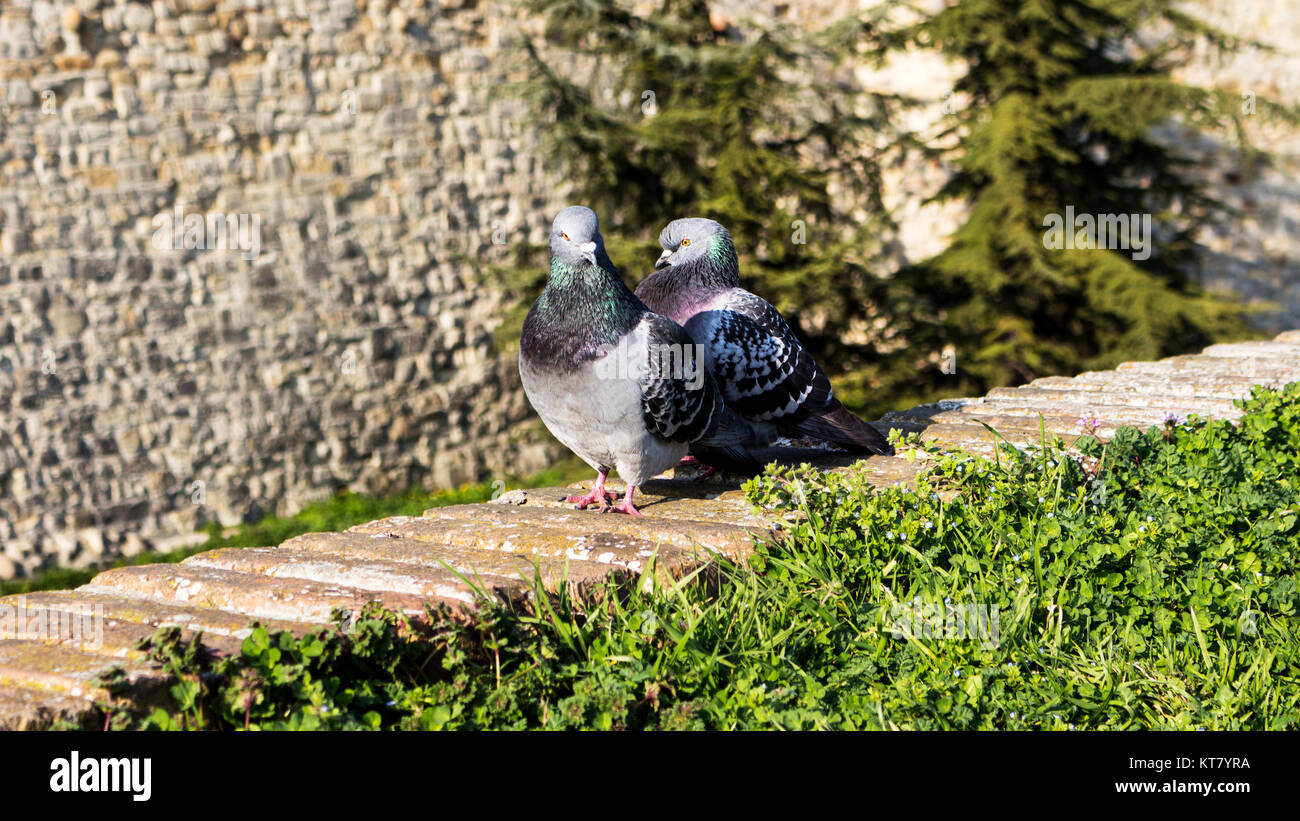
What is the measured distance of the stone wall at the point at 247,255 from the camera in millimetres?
7934

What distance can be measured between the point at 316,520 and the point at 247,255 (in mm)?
2288

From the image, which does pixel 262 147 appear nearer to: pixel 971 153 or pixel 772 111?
pixel 772 111

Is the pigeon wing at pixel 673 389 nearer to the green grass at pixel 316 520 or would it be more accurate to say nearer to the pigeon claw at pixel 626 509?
the pigeon claw at pixel 626 509

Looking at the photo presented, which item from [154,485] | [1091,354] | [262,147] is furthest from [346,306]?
[1091,354]

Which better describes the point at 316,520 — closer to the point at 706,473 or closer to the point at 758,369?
the point at 706,473

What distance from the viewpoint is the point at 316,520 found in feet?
29.9

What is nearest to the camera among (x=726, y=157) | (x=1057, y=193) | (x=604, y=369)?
(x=604, y=369)

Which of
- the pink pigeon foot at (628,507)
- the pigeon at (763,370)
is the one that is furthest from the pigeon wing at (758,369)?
the pink pigeon foot at (628,507)

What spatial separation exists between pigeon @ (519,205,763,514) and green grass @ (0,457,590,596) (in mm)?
4916

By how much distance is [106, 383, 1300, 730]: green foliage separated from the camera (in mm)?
2051

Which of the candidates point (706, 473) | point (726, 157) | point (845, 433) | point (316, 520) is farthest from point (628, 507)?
point (316, 520)

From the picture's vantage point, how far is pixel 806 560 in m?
2.72

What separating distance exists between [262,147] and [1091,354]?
772 centimetres

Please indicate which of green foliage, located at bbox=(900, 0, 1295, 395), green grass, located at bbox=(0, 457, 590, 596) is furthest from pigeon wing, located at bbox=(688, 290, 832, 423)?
green foliage, located at bbox=(900, 0, 1295, 395)
